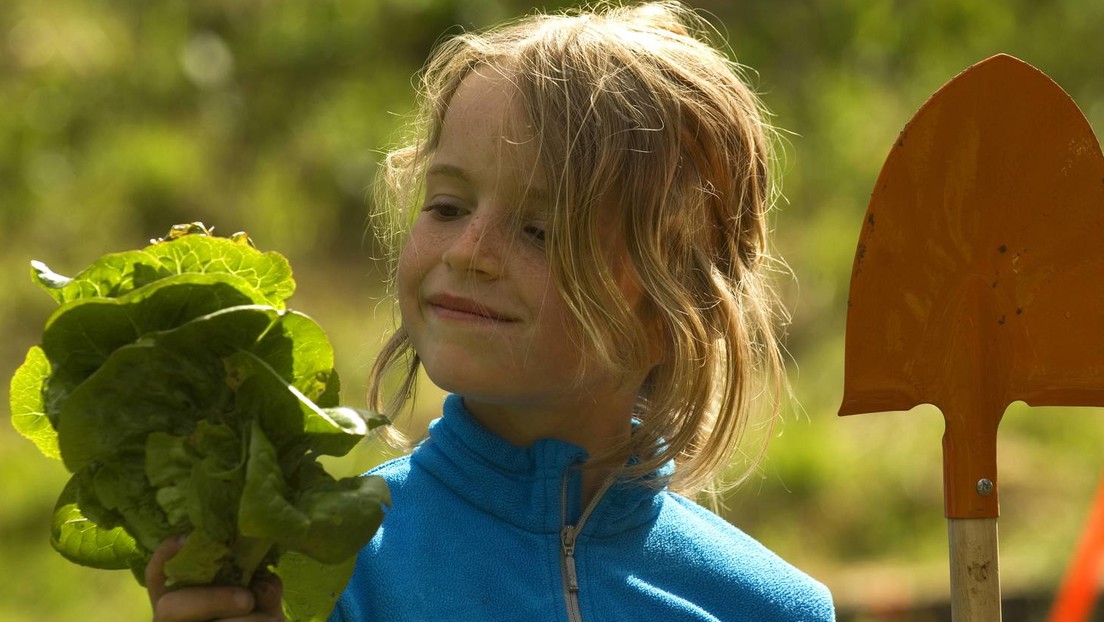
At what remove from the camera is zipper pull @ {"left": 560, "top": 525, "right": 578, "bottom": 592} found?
66.1 inches

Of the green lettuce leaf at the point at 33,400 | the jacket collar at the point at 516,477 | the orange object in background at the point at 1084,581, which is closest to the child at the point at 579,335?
the jacket collar at the point at 516,477

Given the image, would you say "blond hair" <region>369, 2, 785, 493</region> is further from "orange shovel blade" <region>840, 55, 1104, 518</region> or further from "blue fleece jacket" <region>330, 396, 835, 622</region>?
"orange shovel blade" <region>840, 55, 1104, 518</region>

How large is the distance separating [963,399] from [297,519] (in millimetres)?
969

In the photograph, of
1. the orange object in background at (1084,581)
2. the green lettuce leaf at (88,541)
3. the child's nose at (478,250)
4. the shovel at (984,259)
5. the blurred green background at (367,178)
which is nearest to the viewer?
the green lettuce leaf at (88,541)

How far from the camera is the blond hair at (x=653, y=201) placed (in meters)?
1.69

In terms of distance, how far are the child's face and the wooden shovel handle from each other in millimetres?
505

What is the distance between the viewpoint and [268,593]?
1270mm

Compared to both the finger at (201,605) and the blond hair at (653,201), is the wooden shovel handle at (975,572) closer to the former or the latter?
the blond hair at (653,201)

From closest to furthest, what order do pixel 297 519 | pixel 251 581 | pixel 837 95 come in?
pixel 297 519 → pixel 251 581 → pixel 837 95

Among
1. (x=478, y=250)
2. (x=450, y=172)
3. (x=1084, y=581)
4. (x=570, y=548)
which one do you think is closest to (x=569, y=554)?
(x=570, y=548)

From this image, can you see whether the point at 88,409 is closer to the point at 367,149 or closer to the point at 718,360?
the point at 718,360

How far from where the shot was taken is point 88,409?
1.18 metres

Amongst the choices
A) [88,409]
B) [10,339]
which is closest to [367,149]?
[10,339]

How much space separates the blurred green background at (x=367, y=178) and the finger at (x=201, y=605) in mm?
2248
